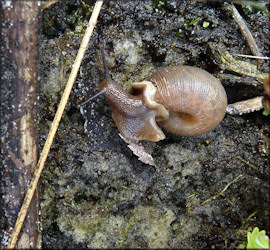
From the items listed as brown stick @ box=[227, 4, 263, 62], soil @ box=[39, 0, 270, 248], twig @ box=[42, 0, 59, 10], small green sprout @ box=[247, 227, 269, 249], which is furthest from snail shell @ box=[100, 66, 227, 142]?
small green sprout @ box=[247, 227, 269, 249]

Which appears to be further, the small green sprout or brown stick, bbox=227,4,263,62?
brown stick, bbox=227,4,263,62

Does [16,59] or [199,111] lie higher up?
[16,59]

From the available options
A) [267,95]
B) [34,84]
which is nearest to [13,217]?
[34,84]

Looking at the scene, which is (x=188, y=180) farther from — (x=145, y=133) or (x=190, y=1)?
(x=190, y=1)

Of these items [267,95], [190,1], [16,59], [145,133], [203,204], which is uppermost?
[190,1]

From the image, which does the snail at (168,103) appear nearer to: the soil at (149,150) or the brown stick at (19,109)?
the soil at (149,150)

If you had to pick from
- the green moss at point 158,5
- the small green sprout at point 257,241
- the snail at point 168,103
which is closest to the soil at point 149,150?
the green moss at point 158,5

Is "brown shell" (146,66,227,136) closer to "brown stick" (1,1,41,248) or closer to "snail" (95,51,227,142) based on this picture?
"snail" (95,51,227,142)
